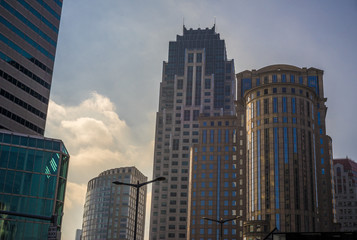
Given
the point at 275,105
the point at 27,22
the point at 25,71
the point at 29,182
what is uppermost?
the point at 275,105

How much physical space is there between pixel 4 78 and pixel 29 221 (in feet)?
114

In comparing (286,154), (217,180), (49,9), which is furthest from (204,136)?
(49,9)

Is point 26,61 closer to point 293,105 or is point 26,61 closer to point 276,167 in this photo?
point 276,167

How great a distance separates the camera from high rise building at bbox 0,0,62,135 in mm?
92438

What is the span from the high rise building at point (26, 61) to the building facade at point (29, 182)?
19950mm

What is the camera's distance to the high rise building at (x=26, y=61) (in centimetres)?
9244

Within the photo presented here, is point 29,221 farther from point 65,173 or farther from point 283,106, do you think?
point 283,106

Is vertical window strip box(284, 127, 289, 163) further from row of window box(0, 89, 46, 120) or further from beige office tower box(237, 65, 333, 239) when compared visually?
row of window box(0, 89, 46, 120)

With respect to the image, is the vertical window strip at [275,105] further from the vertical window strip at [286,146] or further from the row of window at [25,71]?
the row of window at [25,71]

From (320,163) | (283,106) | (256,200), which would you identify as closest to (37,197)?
(256,200)

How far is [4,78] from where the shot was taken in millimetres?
92125

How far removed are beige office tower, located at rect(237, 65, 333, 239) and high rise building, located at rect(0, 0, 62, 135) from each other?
234 ft

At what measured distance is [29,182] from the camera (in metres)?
70.9

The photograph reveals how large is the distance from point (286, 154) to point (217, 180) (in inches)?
1390
